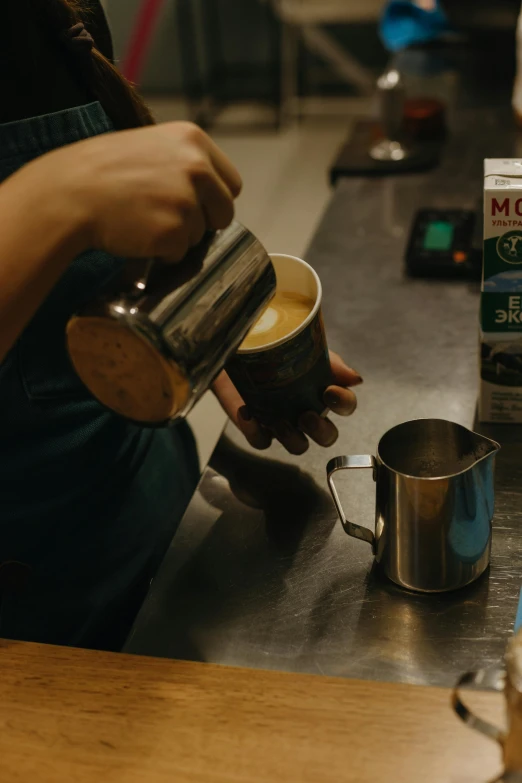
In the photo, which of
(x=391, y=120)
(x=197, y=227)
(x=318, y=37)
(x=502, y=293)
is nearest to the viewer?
(x=197, y=227)

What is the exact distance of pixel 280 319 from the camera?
3.09 ft

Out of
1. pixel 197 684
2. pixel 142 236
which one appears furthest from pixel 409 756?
pixel 142 236

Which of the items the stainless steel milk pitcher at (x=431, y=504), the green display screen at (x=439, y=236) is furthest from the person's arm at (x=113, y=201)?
the green display screen at (x=439, y=236)

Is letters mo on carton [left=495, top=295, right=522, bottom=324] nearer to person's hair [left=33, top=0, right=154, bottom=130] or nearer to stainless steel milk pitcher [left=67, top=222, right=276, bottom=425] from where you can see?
stainless steel milk pitcher [left=67, top=222, right=276, bottom=425]

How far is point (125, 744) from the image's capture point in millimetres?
655

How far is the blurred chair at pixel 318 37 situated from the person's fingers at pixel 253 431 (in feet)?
11.1

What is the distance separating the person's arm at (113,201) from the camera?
2.13 feet

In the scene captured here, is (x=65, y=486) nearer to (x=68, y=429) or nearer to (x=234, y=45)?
(x=68, y=429)

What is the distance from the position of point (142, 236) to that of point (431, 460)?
0.38m

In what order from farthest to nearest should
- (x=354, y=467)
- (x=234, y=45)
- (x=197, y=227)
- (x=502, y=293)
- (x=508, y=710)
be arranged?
(x=234, y=45)
(x=502, y=293)
(x=354, y=467)
(x=197, y=227)
(x=508, y=710)

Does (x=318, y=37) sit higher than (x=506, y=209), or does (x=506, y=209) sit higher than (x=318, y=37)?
(x=506, y=209)

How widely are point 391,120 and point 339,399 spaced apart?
108 centimetres

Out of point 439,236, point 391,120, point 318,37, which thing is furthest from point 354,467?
point 318,37

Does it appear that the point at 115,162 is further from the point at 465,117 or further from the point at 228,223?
the point at 465,117
